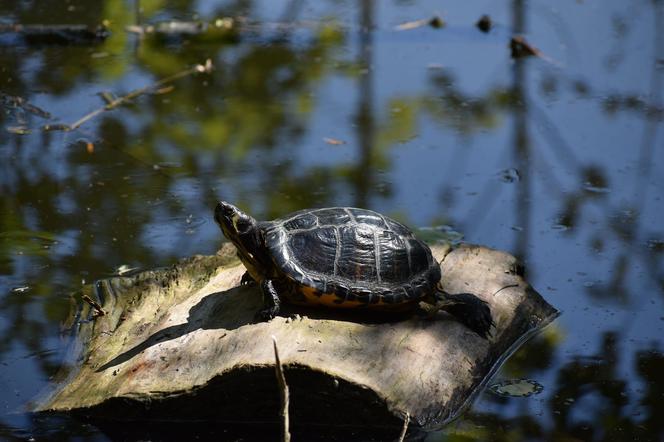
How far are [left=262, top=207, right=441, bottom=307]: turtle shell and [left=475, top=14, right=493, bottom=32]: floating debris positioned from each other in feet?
20.5

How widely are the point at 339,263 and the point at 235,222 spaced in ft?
1.74

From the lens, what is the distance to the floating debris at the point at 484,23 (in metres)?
10.8

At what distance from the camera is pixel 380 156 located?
25.8 feet

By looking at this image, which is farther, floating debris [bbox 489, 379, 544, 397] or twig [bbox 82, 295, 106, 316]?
twig [bbox 82, 295, 106, 316]

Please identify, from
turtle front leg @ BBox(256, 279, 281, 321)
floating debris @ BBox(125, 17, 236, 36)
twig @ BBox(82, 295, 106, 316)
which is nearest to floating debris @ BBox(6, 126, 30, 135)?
floating debris @ BBox(125, 17, 236, 36)

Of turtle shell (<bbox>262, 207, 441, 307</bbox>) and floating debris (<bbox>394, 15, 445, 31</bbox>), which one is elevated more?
turtle shell (<bbox>262, 207, 441, 307</bbox>)

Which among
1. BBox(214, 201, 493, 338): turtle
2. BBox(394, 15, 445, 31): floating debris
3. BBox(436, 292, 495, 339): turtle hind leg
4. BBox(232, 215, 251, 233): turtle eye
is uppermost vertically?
BBox(232, 215, 251, 233): turtle eye

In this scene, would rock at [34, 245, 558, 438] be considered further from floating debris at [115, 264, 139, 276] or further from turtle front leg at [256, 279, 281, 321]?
floating debris at [115, 264, 139, 276]

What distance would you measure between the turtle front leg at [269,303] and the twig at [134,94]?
400 cm

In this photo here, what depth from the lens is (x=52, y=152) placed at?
25.7 ft

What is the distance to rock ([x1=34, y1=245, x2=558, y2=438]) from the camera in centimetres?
449

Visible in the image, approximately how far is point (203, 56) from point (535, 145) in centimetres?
369

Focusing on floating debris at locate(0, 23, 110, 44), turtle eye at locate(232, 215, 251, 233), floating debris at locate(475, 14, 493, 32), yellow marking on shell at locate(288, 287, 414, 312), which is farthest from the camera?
floating debris at locate(475, 14, 493, 32)

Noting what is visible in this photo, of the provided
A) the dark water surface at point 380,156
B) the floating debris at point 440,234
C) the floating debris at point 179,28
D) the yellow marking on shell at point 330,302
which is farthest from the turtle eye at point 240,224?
the floating debris at point 179,28
